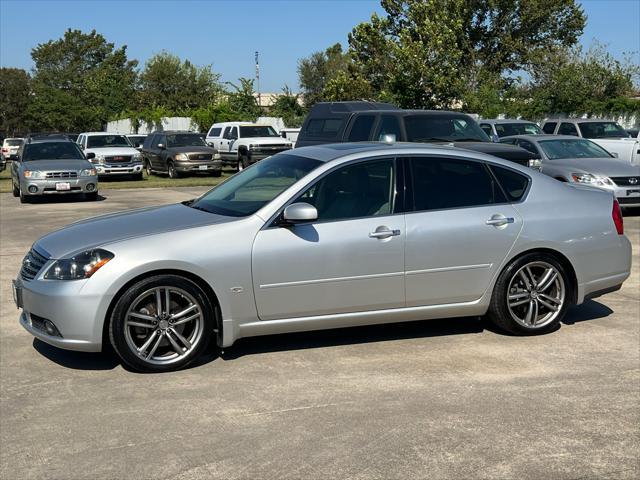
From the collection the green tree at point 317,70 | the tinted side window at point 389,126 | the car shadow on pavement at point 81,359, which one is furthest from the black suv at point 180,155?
the green tree at point 317,70

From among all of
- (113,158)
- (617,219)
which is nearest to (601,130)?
(617,219)

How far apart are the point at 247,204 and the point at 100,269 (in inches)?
50.5

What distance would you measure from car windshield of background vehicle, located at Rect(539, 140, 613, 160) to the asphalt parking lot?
31.4 feet

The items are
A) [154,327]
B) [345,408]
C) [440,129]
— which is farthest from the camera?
[440,129]

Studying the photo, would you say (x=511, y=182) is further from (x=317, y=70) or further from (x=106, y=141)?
(x=317, y=70)

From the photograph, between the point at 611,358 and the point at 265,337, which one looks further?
the point at 265,337

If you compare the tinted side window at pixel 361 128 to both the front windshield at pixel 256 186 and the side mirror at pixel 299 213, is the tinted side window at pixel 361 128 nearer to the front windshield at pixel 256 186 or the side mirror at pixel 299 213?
the front windshield at pixel 256 186

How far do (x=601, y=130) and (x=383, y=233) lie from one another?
55.8ft

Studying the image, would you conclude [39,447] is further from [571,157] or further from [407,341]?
[571,157]

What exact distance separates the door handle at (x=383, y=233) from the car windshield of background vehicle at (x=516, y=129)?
16251mm

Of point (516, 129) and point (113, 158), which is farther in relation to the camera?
point (113, 158)

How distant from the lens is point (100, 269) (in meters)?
5.37

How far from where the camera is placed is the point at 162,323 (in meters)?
5.54

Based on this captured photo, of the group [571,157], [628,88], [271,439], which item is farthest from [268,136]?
[271,439]
